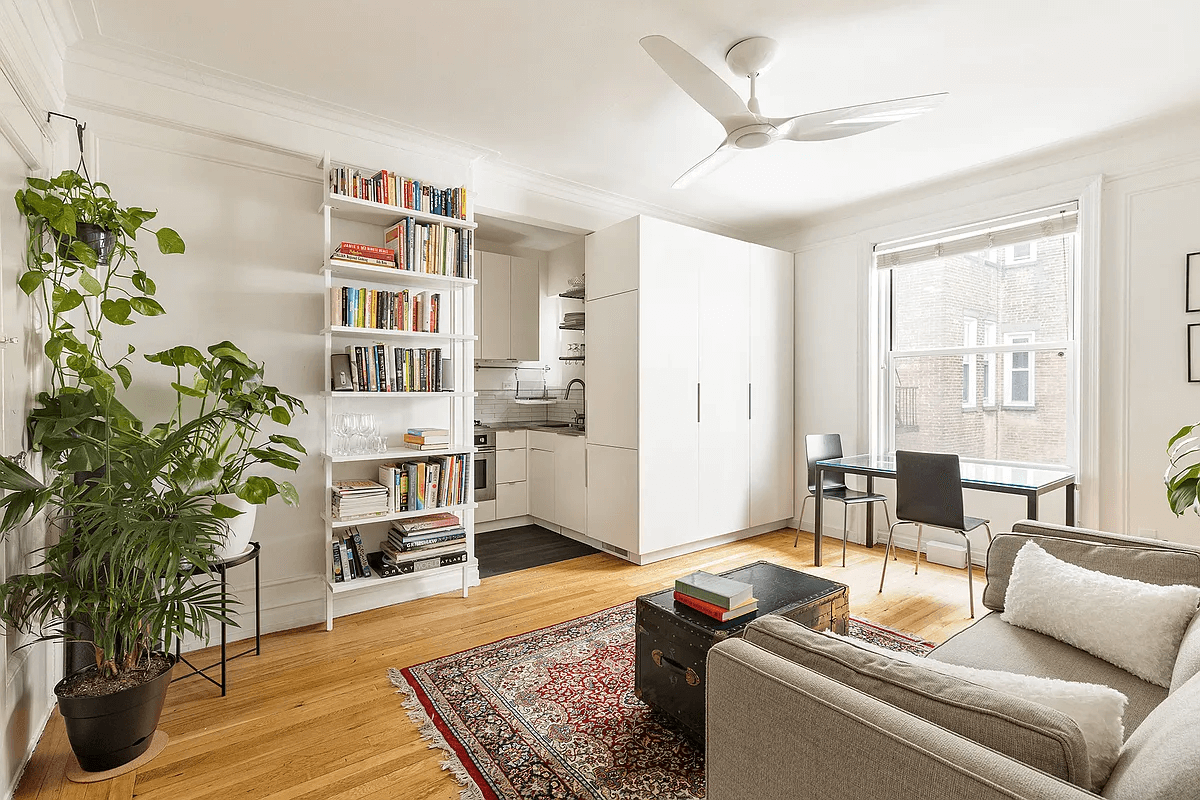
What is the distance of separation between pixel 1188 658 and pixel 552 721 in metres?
1.79

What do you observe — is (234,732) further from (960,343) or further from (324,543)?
(960,343)

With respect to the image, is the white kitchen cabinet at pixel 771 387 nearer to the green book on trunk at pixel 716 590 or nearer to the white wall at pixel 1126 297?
the white wall at pixel 1126 297

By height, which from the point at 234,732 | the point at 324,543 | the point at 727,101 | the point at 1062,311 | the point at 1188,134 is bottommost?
the point at 234,732

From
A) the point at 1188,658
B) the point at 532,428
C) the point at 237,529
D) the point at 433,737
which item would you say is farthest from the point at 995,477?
the point at 237,529

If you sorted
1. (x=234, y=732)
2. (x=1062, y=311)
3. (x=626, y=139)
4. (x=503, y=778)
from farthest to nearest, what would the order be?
(x=1062, y=311) → (x=626, y=139) → (x=234, y=732) → (x=503, y=778)

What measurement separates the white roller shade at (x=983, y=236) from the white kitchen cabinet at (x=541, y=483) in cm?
308

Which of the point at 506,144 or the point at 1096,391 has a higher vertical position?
the point at 506,144

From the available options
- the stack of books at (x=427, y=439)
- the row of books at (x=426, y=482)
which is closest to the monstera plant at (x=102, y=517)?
the row of books at (x=426, y=482)

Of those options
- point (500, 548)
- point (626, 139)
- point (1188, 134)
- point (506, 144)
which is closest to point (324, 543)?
point (500, 548)

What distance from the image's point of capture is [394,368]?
3143 mm

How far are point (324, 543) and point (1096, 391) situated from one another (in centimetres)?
446

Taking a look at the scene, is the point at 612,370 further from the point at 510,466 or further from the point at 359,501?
the point at 359,501

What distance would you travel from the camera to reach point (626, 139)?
3432 mm

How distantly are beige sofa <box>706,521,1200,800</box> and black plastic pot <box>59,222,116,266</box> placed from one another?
2.53 meters
